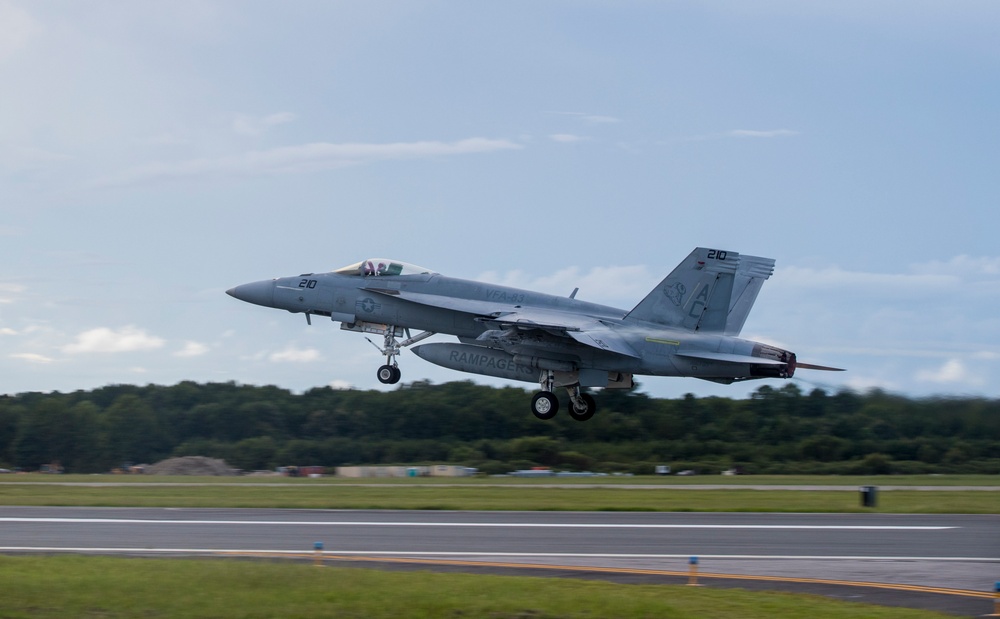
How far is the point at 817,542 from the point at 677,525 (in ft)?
12.7

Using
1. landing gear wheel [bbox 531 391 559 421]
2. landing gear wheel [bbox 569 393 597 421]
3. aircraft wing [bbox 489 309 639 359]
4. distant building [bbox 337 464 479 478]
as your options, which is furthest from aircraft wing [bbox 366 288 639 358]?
distant building [bbox 337 464 479 478]

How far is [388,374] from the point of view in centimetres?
3269

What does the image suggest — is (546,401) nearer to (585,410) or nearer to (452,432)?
(585,410)

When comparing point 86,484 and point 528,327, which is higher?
point 528,327

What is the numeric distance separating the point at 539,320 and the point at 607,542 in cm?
1036

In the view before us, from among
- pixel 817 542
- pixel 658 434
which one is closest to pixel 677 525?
pixel 817 542

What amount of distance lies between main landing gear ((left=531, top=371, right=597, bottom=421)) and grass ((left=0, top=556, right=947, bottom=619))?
15.6m

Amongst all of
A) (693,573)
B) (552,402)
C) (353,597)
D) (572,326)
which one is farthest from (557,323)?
(353,597)

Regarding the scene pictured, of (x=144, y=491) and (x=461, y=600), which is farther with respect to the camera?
(x=144, y=491)

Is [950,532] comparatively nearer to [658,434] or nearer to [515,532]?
[515,532]

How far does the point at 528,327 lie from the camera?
98.1 feet

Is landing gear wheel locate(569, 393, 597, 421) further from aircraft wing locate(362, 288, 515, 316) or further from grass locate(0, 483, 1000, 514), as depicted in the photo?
aircraft wing locate(362, 288, 515, 316)

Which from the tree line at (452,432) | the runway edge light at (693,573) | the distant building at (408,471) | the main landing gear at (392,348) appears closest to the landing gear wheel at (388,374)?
the main landing gear at (392,348)

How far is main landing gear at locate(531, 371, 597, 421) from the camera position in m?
31.7
